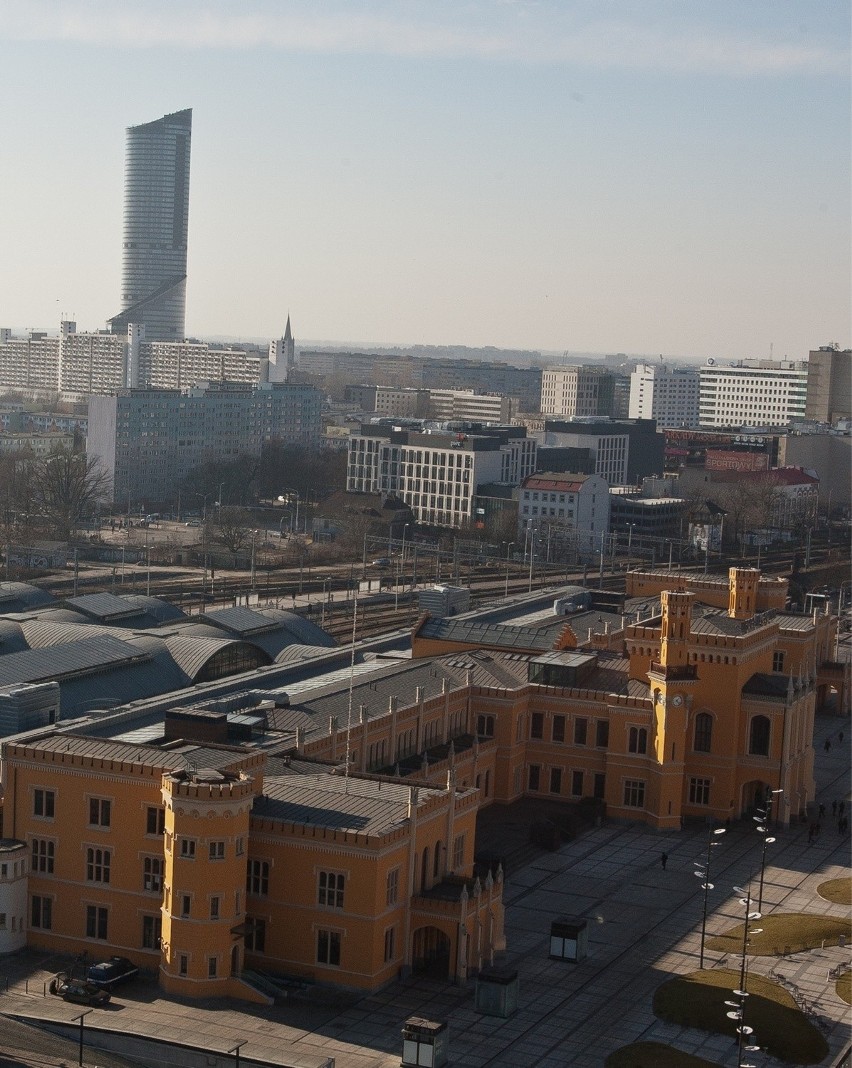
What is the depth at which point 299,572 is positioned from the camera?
141250 millimetres

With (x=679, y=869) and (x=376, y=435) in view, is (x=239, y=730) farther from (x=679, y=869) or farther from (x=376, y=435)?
(x=376, y=435)

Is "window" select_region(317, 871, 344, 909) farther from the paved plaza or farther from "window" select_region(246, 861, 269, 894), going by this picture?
the paved plaza

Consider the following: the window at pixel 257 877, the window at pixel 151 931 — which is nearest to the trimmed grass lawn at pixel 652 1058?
the window at pixel 257 877

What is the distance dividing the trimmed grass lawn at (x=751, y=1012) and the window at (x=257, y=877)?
11302 mm

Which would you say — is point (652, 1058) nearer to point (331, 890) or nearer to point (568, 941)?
point (568, 941)

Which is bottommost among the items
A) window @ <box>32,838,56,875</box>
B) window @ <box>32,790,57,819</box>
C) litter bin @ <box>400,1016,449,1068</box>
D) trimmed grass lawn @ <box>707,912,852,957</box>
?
trimmed grass lawn @ <box>707,912,852,957</box>

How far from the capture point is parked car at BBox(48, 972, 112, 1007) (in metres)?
47.6

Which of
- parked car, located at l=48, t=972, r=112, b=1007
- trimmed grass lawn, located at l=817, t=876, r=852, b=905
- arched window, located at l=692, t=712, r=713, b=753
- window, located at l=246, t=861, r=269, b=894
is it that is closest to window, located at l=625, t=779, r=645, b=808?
arched window, located at l=692, t=712, r=713, b=753

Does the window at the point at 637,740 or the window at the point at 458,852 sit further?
the window at the point at 637,740

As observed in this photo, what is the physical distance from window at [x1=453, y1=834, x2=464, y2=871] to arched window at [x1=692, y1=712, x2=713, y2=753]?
64.6ft

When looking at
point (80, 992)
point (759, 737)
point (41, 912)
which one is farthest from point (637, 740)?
point (80, 992)

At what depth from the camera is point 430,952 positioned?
51906 mm

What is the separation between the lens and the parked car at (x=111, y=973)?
4872cm

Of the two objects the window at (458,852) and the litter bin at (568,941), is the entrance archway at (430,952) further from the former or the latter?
the litter bin at (568,941)
